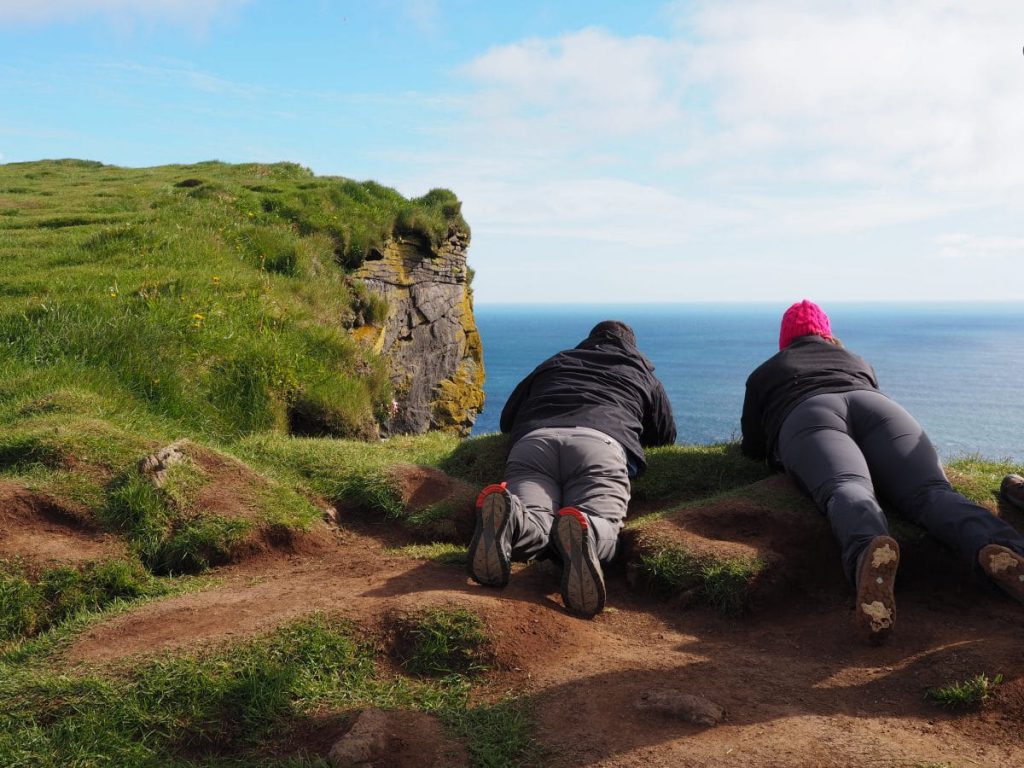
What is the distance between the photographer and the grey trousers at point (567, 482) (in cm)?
593


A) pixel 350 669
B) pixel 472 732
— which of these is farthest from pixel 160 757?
pixel 472 732

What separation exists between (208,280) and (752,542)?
8.52 meters

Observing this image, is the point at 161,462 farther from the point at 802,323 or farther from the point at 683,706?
the point at 802,323

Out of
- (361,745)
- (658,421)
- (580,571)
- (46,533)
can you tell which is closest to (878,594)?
(580,571)

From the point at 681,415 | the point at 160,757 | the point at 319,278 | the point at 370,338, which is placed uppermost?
the point at 319,278

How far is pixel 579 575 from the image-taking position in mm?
5328

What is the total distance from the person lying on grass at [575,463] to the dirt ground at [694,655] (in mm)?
279

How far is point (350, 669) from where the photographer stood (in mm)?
4500

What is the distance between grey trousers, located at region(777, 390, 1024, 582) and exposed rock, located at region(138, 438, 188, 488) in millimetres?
4909

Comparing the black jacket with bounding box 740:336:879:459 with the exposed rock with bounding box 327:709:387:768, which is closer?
the exposed rock with bounding box 327:709:387:768

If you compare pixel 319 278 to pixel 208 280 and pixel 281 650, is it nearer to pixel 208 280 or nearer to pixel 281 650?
pixel 208 280

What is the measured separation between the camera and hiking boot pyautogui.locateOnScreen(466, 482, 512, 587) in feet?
17.9

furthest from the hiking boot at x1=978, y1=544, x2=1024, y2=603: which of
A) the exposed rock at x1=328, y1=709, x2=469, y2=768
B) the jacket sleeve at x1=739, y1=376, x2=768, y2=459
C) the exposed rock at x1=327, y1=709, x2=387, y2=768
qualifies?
the exposed rock at x1=327, y1=709, x2=387, y2=768

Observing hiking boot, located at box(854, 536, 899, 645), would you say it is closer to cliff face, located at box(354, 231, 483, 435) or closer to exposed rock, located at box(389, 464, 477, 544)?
exposed rock, located at box(389, 464, 477, 544)
